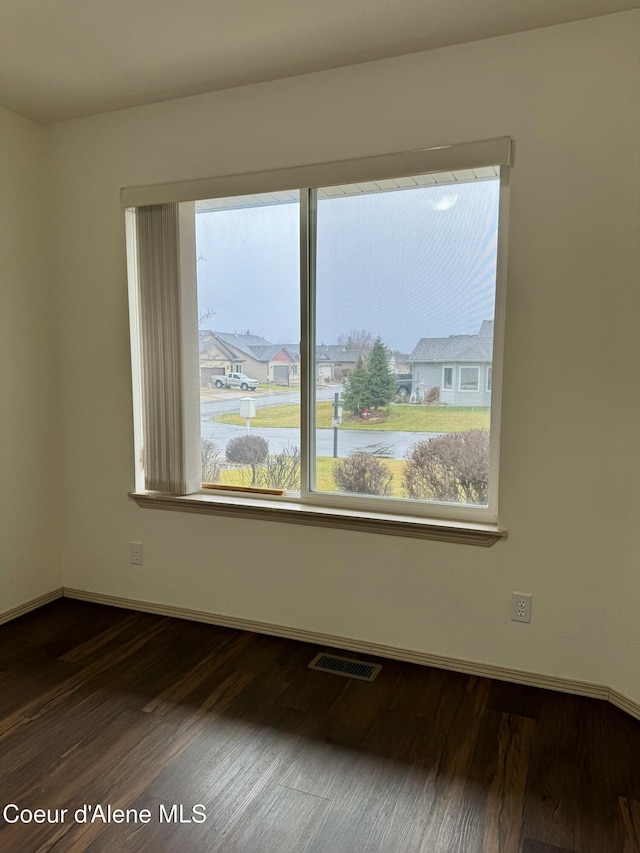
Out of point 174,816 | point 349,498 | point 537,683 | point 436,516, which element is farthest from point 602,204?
point 174,816

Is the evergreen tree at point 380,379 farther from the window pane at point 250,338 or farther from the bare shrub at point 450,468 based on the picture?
the window pane at point 250,338

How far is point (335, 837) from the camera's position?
168 cm

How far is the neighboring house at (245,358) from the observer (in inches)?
115

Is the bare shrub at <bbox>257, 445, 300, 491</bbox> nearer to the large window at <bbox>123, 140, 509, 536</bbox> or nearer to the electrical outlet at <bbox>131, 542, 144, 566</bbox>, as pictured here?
the large window at <bbox>123, 140, 509, 536</bbox>

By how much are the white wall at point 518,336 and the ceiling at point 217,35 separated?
0.09 m

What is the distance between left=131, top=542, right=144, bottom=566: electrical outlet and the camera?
10.5ft

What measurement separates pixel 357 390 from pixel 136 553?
154 cm

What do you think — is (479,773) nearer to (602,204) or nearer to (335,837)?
(335,837)

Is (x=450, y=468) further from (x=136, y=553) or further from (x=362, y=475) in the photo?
(x=136, y=553)

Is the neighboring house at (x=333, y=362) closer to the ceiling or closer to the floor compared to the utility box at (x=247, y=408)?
closer to the ceiling

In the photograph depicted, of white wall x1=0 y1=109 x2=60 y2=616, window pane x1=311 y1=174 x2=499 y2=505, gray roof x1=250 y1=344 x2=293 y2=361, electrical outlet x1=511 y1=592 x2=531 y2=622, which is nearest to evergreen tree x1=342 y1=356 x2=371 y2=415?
window pane x1=311 y1=174 x2=499 y2=505

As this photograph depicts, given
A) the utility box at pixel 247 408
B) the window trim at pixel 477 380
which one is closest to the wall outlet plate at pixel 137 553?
the utility box at pixel 247 408

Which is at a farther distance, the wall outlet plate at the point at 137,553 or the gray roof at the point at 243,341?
the wall outlet plate at the point at 137,553

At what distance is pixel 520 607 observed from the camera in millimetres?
2459
